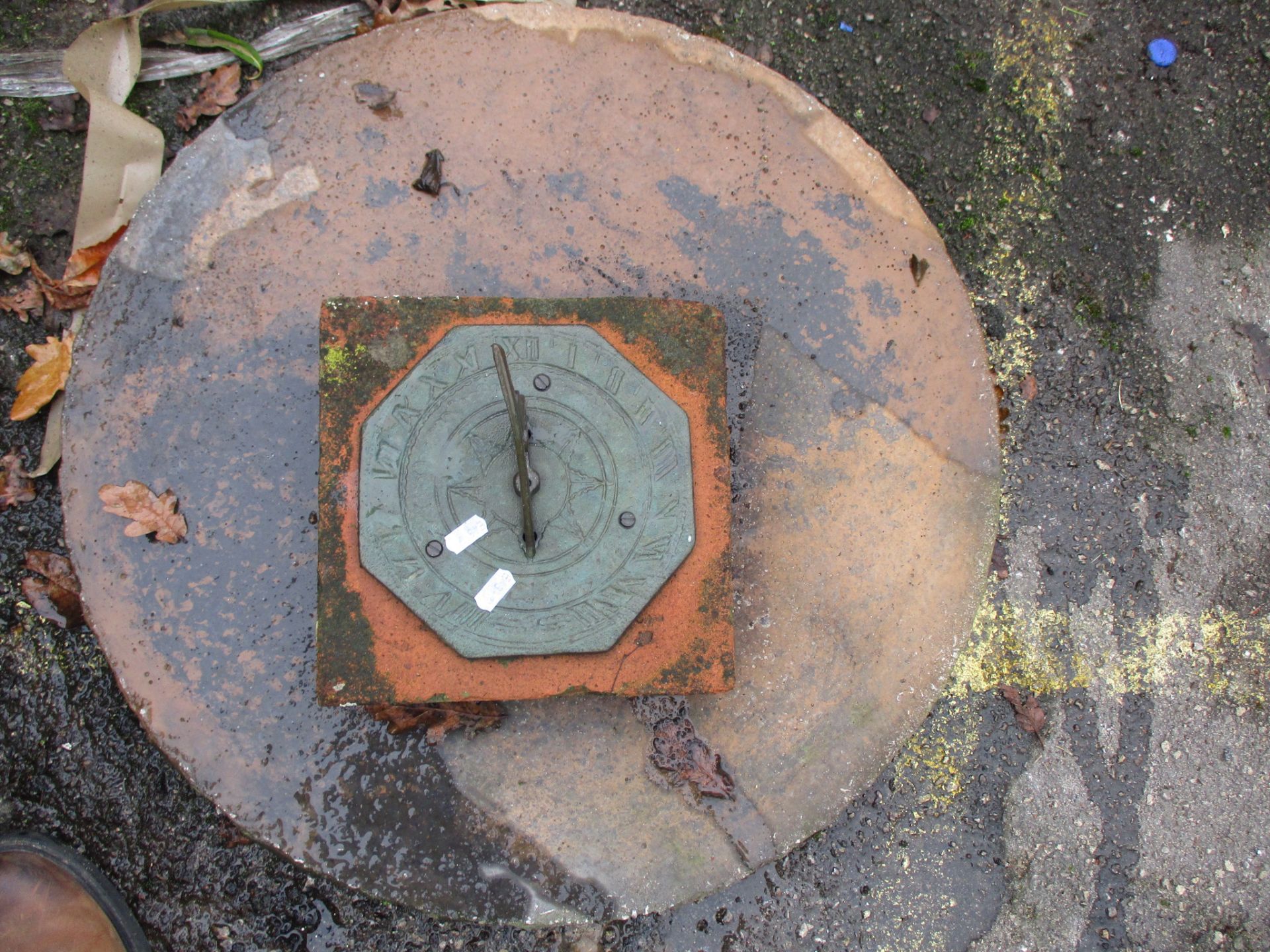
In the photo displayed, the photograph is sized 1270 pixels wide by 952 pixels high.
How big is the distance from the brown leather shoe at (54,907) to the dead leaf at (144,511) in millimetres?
1150

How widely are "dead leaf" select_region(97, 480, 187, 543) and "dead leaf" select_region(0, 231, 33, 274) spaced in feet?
3.30

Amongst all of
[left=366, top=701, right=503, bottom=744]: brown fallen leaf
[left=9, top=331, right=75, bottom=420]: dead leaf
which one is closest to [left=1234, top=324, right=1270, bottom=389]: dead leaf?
[left=366, top=701, right=503, bottom=744]: brown fallen leaf

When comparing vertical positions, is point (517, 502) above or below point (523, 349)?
below

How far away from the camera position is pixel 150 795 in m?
2.56

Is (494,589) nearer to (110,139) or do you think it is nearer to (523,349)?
(523,349)

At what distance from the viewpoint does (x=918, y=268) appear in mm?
2285

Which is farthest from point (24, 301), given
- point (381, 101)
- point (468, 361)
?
point (468, 361)

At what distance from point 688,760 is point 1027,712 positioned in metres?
1.18

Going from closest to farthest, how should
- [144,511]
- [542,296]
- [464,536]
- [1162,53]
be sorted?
1. [464,536]
2. [144,511]
3. [542,296]
4. [1162,53]

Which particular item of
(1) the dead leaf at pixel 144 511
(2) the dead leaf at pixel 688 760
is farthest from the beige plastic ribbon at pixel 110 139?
(2) the dead leaf at pixel 688 760

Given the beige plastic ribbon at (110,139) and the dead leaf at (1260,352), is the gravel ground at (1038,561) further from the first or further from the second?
the beige plastic ribbon at (110,139)

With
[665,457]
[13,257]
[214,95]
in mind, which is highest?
[214,95]

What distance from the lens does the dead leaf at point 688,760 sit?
7.19 feet

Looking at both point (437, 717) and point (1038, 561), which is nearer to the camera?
point (437, 717)
